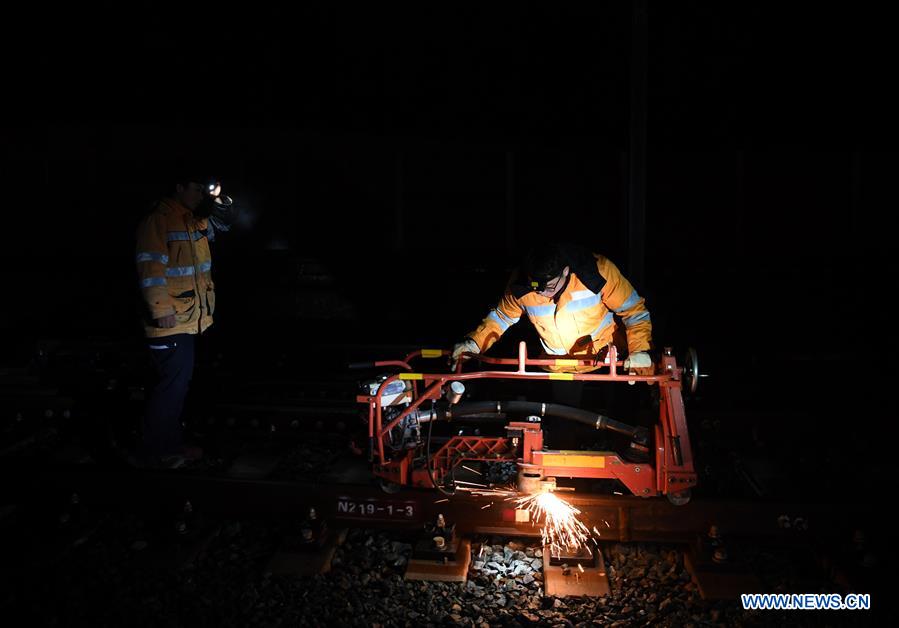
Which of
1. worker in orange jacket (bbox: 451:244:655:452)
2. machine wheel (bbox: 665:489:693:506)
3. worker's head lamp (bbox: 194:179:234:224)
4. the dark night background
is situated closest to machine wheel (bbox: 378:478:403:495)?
worker in orange jacket (bbox: 451:244:655:452)

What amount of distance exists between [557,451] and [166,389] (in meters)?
3.00

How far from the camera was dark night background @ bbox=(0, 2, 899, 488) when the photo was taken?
6.55 metres

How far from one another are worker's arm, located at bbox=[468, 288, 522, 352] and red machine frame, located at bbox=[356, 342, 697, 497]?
0.20 metres

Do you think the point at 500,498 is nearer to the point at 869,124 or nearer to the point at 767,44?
the point at 767,44

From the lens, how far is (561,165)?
26.2ft

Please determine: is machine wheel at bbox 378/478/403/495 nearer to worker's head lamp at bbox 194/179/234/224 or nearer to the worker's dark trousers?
the worker's dark trousers

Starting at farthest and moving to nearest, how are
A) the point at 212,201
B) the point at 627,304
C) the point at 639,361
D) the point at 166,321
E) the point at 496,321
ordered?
the point at 212,201 < the point at 166,321 < the point at 496,321 < the point at 627,304 < the point at 639,361

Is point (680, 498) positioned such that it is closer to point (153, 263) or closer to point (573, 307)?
point (573, 307)

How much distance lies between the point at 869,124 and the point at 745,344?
295cm

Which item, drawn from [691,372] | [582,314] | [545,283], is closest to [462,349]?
[545,283]

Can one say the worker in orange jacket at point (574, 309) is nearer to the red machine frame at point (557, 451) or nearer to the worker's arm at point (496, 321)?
the worker's arm at point (496, 321)

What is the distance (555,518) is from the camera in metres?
3.81
